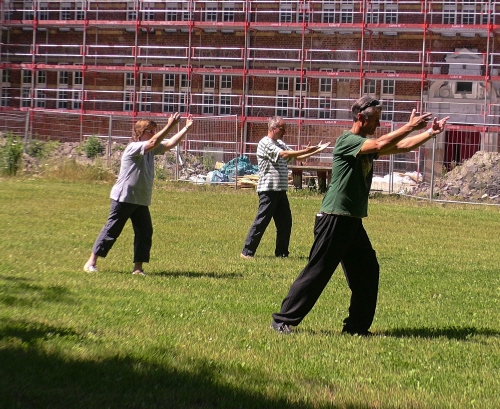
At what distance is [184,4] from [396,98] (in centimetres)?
1125

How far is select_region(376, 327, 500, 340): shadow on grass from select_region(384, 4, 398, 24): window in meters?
40.3

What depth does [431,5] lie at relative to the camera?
4741 cm

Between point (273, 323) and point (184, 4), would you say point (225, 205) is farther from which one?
point (184, 4)

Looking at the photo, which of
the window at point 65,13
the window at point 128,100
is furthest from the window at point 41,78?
the window at point 128,100

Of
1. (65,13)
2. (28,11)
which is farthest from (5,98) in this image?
(65,13)

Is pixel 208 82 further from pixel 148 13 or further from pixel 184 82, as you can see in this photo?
pixel 148 13

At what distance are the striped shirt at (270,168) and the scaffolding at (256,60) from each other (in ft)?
95.5

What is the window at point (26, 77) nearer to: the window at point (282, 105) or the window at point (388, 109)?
the window at point (282, 105)

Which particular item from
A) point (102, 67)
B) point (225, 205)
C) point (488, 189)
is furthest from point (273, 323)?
point (102, 67)

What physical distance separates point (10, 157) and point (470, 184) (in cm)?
1359

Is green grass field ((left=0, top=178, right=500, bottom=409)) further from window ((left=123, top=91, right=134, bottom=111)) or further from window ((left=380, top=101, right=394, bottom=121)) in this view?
window ((left=123, top=91, right=134, bottom=111))

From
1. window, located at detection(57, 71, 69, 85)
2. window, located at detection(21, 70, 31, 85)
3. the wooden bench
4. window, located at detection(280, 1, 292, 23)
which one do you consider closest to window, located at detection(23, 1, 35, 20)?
window, located at detection(21, 70, 31, 85)

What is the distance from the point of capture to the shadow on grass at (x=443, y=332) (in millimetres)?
8364

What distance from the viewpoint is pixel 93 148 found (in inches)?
1415
